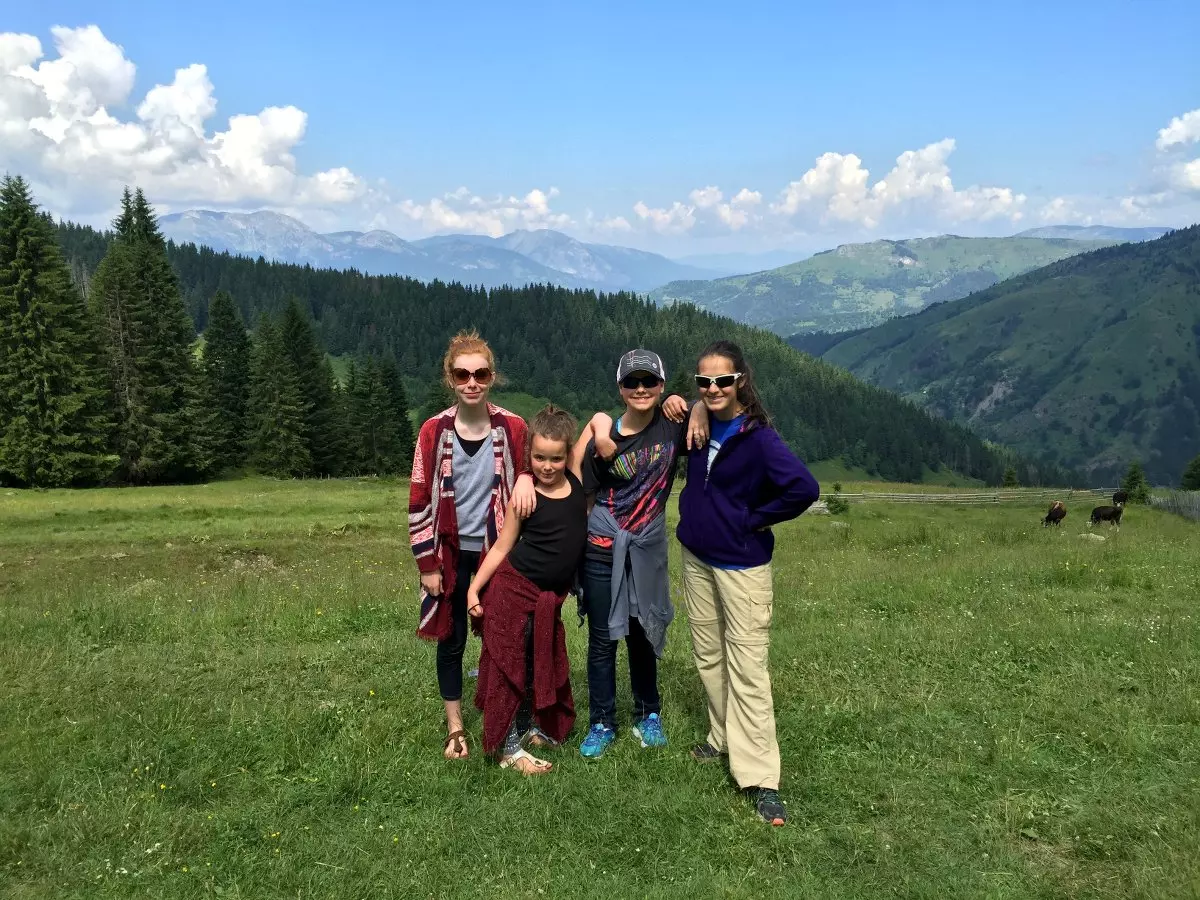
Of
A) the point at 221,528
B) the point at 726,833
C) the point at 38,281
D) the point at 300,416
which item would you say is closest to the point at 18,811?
the point at 726,833

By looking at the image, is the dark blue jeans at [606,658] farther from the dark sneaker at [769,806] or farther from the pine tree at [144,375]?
the pine tree at [144,375]

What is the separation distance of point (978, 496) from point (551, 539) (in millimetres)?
73694

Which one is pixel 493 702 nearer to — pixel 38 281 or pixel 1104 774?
pixel 1104 774

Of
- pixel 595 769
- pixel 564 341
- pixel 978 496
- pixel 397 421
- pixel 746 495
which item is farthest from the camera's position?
pixel 564 341

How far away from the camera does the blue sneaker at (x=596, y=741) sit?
588 centimetres

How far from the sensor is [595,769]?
5652 mm

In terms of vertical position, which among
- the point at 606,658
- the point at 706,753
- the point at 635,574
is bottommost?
the point at 706,753

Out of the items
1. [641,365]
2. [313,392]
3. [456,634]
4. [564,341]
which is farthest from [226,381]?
[564,341]

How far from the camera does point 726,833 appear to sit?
4.89 meters

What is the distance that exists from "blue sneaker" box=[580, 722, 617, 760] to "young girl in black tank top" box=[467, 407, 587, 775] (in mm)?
380

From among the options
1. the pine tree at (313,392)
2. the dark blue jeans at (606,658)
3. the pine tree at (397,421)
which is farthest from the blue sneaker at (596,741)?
the pine tree at (397,421)

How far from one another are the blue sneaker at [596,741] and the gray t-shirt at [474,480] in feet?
6.44

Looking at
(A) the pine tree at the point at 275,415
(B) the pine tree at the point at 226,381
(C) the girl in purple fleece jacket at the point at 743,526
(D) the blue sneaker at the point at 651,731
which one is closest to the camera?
(C) the girl in purple fleece jacket at the point at 743,526

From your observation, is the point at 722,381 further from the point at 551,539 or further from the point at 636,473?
the point at 551,539
